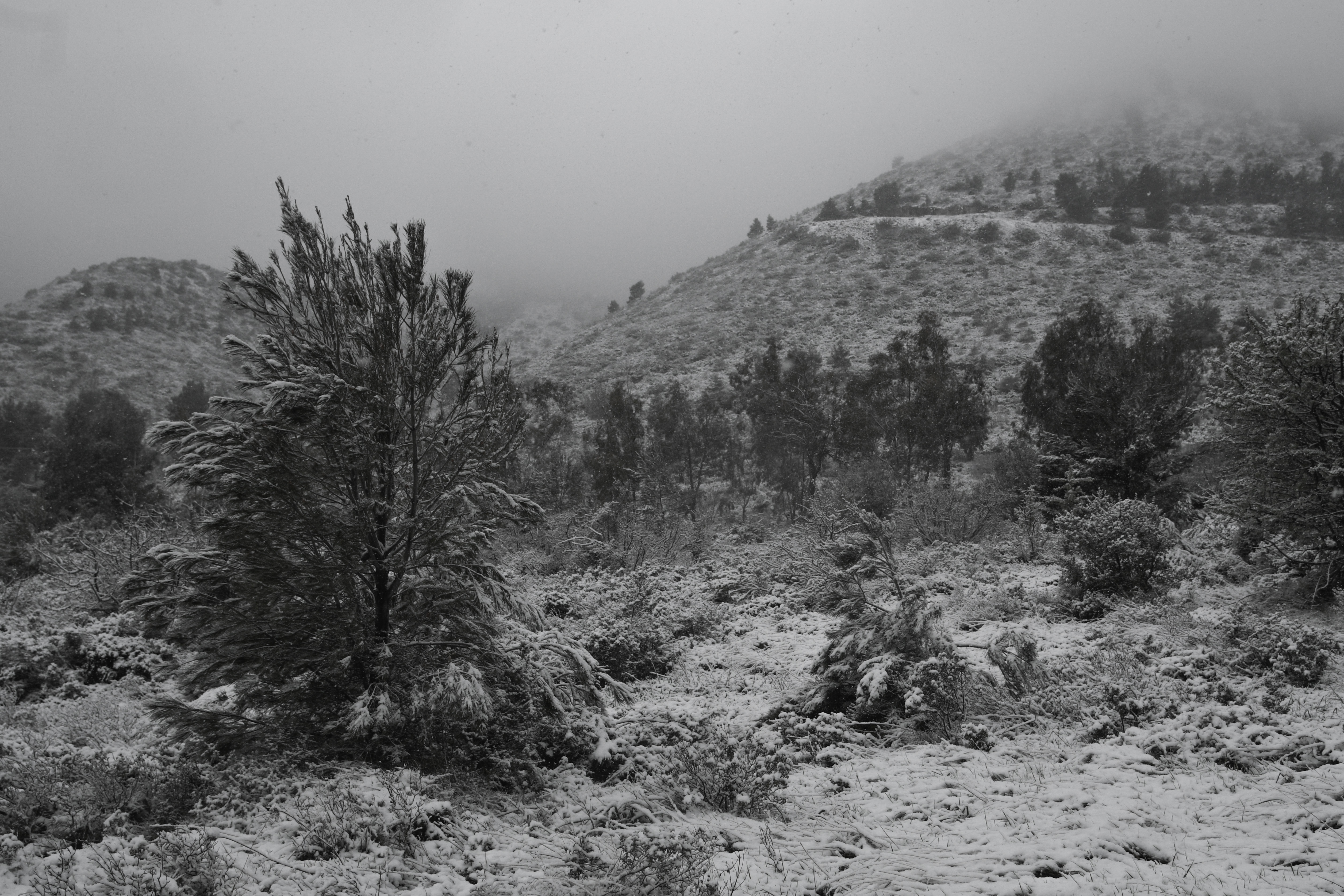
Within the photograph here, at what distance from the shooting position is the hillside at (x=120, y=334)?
45.1 m

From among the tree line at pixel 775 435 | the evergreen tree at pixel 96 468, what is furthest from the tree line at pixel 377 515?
the evergreen tree at pixel 96 468

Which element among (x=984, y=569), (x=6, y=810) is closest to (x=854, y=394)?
(x=984, y=569)

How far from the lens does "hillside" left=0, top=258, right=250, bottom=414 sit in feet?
148

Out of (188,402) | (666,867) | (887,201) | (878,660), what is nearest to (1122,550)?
(878,660)

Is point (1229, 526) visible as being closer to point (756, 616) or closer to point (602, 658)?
point (756, 616)

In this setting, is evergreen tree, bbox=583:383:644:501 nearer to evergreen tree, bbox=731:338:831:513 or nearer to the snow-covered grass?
evergreen tree, bbox=731:338:831:513

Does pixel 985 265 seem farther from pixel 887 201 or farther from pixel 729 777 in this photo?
pixel 729 777

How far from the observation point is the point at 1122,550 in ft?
30.2

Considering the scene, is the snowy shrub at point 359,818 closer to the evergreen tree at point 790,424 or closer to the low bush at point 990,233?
the evergreen tree at point 790,424

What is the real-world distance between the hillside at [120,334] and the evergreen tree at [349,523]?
43255 millimetres

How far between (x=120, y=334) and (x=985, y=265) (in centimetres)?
7170

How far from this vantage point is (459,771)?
5055 mm

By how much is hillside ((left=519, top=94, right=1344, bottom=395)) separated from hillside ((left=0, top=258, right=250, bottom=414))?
28.8 m

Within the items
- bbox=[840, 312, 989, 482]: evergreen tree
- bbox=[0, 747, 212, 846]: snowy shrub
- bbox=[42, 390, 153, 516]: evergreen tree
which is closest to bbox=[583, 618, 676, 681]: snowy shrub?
bbox=[0, 747, 212, 846]: snowy shrub
